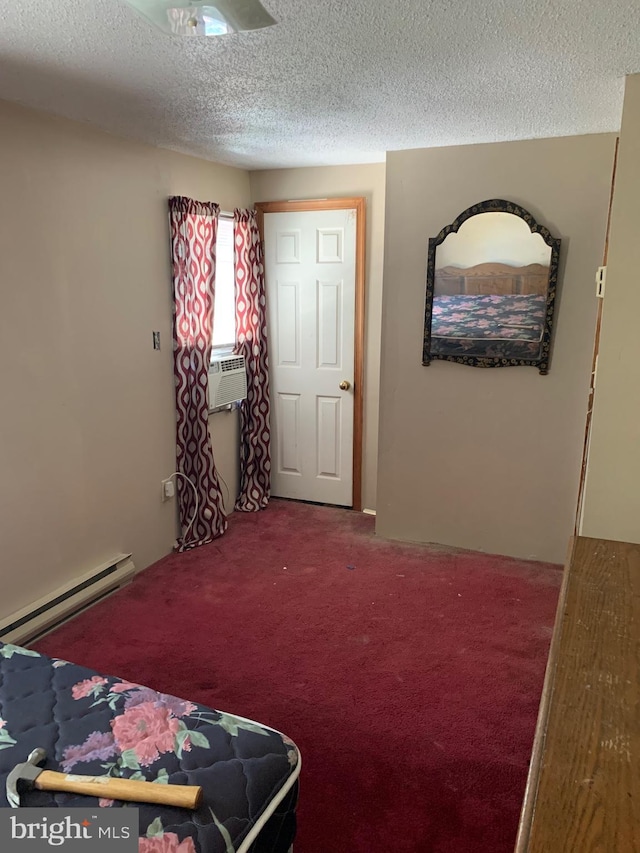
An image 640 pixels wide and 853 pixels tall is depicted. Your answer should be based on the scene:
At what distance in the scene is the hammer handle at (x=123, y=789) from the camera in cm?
118

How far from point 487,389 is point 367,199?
145 centimetres

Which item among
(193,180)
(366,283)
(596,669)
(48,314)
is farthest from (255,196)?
(596,669)

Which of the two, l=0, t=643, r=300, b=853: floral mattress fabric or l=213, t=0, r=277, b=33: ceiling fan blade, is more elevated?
l=213, t=0, r=277, b=33: ceiling fan blade

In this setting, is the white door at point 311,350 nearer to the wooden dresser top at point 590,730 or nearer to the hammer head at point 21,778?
the wooden dresser top at point 590,730

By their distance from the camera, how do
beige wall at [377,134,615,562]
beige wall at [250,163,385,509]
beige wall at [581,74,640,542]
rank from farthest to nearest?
beige wall at [250,163,385,509], beige wall at [377,134,615,562], beige wall at [581,74,640,542]

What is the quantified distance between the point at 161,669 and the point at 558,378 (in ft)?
7.94

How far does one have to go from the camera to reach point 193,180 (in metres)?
3.50

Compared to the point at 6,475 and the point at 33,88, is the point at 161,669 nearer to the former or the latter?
the point at 6,475

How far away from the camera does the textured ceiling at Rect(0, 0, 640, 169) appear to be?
1604 mm

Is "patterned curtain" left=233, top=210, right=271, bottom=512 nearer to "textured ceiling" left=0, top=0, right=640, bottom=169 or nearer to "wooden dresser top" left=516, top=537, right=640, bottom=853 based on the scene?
"textured ceiling" left=0, top=0, right=640, bottom=169

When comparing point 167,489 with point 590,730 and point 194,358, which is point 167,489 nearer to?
point 194,358

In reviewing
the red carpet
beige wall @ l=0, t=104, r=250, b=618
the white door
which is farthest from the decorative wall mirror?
beige wall @ l=0, t=104, r=250, b=618

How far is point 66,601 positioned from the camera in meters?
2.79

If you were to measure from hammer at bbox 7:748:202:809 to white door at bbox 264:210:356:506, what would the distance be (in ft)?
10.1
